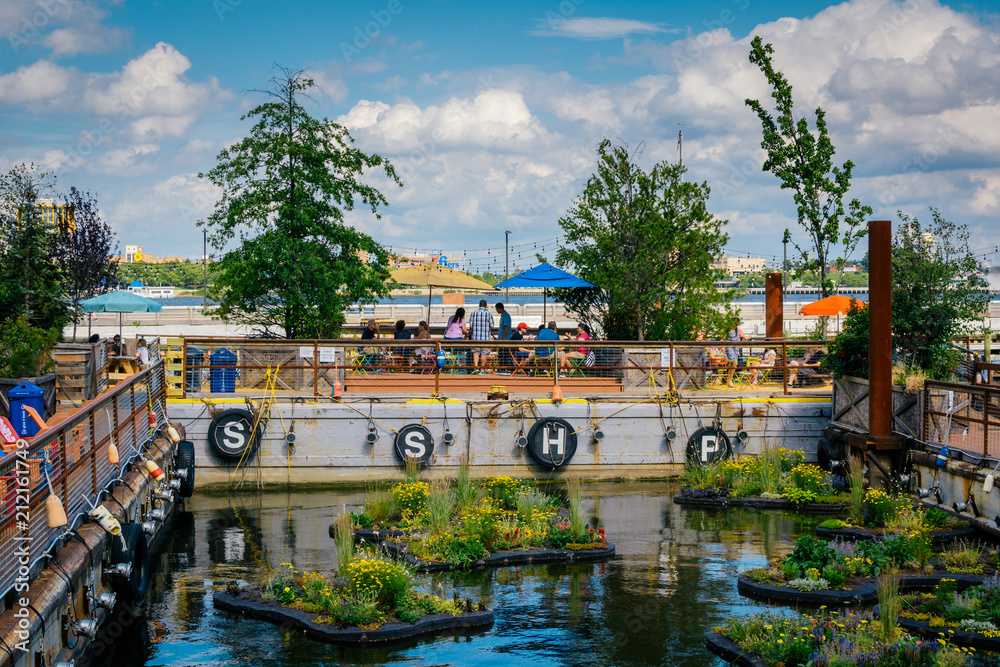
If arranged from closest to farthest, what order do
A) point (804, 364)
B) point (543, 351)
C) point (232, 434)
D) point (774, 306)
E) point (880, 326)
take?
point (880, 326)
point (232, 434)
point (543, 351)
point (804, 364)
point (774, 306)

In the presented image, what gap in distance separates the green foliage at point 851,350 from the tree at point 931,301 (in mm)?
600

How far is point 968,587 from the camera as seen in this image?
11.2 meters

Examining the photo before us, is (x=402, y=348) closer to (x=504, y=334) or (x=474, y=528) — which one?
(x=504, y=334)

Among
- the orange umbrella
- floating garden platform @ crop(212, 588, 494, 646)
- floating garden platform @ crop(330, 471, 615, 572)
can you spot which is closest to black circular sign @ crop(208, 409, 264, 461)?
floating garden platform @ crop(330, 471, 615, 572)

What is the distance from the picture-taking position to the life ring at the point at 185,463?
16.4 meters

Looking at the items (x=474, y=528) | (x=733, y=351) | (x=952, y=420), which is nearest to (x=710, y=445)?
(x=952, y=420)

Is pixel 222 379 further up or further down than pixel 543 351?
further down

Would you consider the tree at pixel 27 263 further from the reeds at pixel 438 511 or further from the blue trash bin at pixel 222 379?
the reeds at pixel 438 511

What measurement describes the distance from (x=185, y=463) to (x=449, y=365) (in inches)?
218

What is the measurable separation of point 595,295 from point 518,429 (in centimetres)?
673

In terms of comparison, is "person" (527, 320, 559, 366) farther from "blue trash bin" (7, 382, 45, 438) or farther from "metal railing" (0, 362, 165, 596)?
"blue trash bin" (7, 382, 45, 438)

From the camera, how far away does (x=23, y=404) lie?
13078 mm

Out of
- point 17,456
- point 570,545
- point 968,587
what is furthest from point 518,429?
point 17,456

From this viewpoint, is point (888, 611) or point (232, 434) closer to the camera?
point (888, 611)
